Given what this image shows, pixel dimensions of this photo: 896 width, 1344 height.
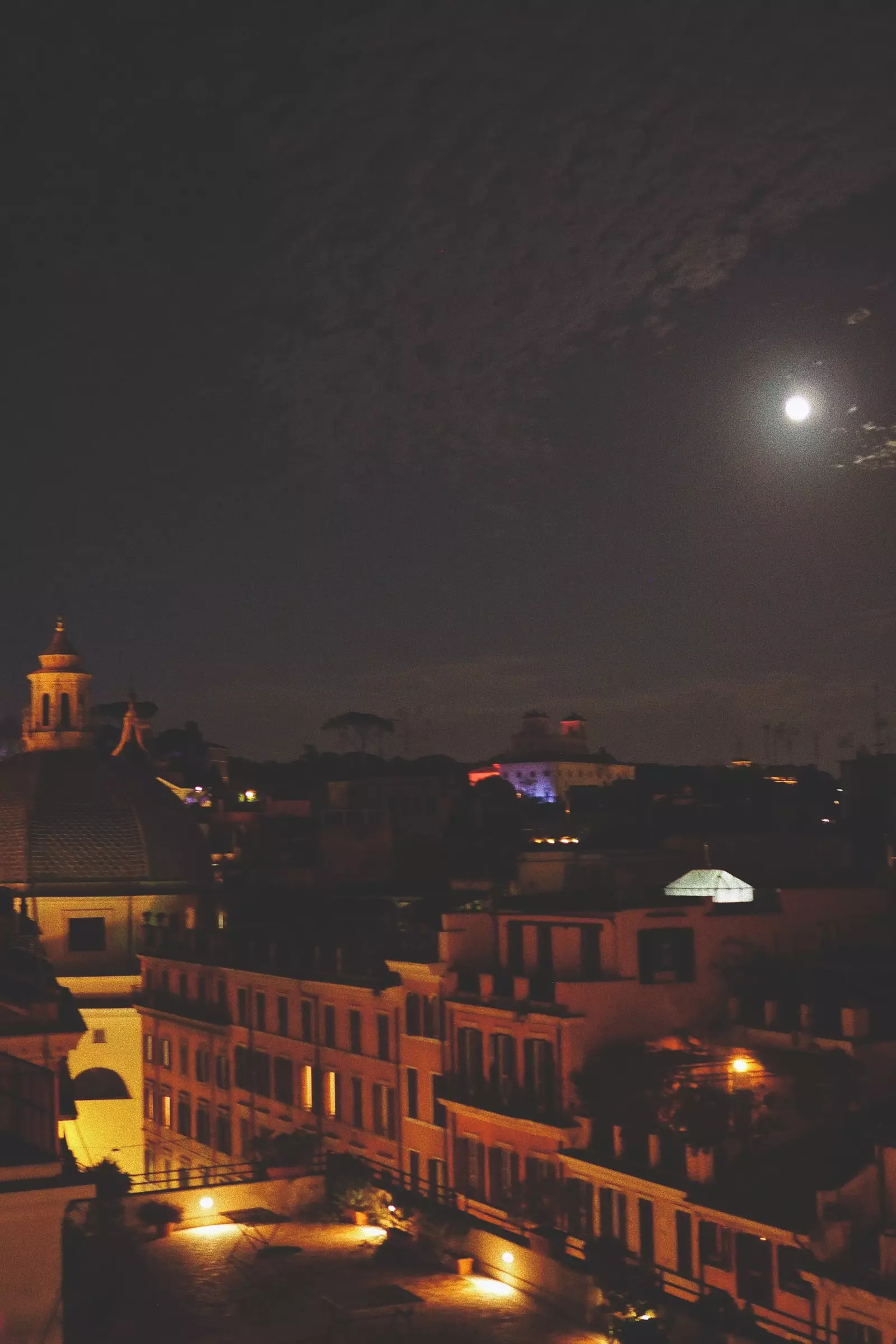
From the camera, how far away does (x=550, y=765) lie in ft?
606

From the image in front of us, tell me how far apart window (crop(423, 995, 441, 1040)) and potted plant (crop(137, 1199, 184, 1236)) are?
25.9 feet

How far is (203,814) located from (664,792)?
37422 millimetres

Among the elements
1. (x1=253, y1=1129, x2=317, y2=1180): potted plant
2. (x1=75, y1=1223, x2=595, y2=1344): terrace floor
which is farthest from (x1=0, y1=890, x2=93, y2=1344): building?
(x1=253, y1=1129, x2=317, y2=1180): potted plant

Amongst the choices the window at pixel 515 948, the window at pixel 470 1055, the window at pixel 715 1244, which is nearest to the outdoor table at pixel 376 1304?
the window at pixel 715 1244

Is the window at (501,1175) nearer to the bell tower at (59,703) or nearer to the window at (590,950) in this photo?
the window at (590,950)

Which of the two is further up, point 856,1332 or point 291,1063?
point 291,1063

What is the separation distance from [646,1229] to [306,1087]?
18.7 metres

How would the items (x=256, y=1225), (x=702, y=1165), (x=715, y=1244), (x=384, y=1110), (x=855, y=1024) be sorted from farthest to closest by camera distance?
1. (x=384, y=1110)
2. (x=256, y=1225)
3. (x=855, y=1024)
4. (x=702, y=1165)
5. (x=715, y=1244)

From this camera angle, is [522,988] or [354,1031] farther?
[354,1031]

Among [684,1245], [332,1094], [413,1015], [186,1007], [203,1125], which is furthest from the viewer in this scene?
[186,1007]

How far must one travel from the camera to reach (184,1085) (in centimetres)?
5975

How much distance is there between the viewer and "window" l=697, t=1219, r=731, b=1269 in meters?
29.5

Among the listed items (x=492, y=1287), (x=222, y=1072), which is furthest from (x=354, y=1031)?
(x=492, y=1287)

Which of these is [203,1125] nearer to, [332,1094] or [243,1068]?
[243,1068]
